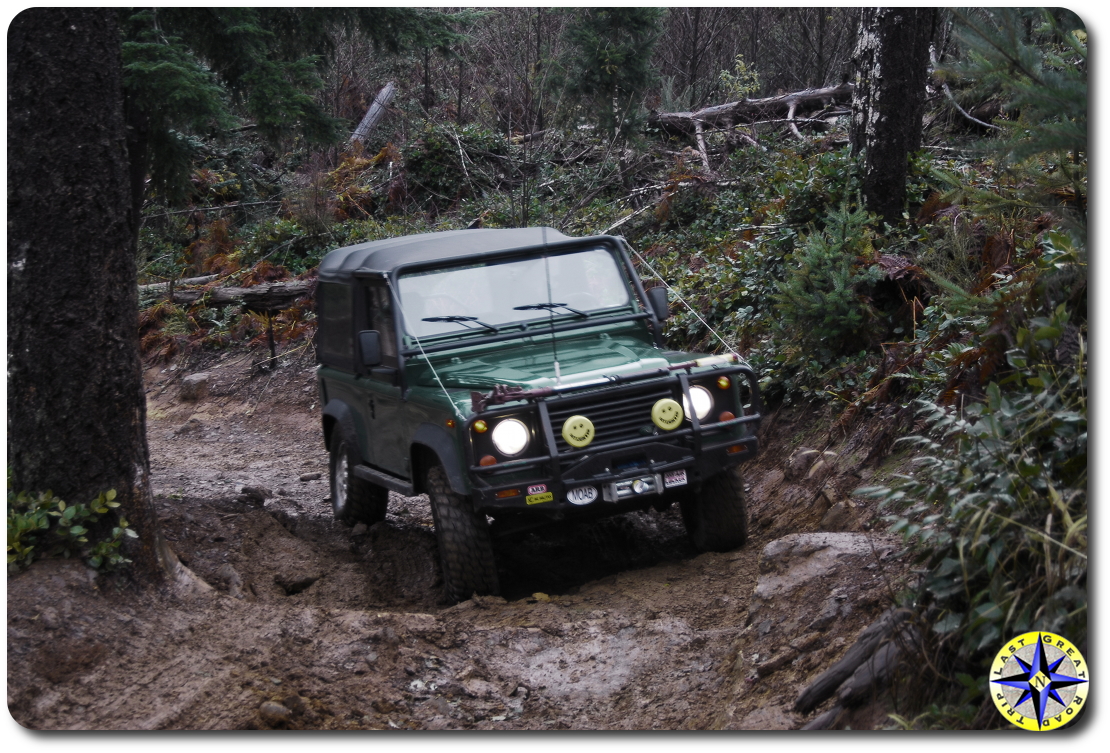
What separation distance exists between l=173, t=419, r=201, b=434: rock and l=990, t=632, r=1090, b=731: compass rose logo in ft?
36.0

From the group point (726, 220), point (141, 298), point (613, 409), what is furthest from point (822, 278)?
point (141, 298)

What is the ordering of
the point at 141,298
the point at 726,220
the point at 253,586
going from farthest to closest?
the point at 141,298, the point at 726,220, the point at 253,586

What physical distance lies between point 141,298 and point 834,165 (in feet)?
35.8

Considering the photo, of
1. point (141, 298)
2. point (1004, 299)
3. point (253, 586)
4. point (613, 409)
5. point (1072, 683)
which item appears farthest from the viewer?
point (141, 298)

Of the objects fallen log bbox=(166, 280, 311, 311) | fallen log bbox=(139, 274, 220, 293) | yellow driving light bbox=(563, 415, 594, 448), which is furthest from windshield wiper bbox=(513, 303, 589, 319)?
fallen log bbox=(139, 274, 220, 293)

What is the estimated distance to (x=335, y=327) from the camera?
685 centimetres

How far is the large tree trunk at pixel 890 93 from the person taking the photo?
791 centimetres

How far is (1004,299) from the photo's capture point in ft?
13.8

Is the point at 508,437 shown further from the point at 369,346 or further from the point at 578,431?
the point at 369,346

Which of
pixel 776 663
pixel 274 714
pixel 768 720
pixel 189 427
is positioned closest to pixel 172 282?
pixel 189 427

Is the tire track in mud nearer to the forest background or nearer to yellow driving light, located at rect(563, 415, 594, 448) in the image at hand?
the forest background

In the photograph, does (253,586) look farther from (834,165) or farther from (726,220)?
(726,220)

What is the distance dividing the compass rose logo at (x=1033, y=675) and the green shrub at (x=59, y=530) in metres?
3.68

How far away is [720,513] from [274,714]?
280 centimetres
